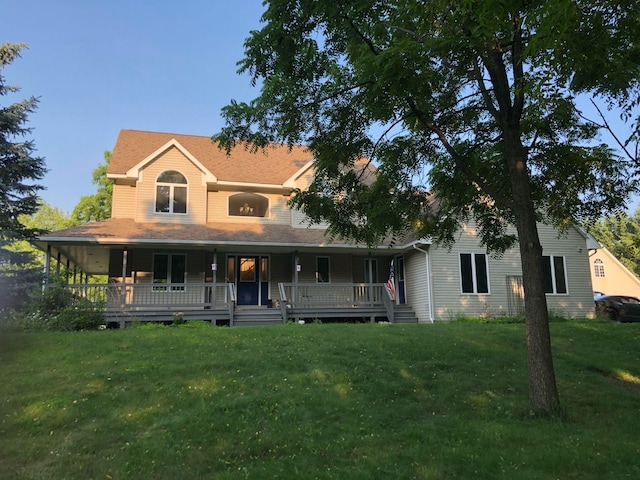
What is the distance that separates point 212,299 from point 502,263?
37.2 feet

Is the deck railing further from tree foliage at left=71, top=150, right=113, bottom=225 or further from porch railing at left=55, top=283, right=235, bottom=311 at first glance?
tree foliage at left=71, top=150, right=113, bottom=225

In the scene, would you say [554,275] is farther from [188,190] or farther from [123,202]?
[123,202]

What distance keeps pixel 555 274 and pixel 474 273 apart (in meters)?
3.60

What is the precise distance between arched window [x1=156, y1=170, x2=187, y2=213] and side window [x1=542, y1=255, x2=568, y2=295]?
47.9 ft

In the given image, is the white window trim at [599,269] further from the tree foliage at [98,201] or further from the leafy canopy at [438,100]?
the tree foliage at [98,201]

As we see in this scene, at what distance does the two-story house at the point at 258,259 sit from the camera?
1714 centimetres

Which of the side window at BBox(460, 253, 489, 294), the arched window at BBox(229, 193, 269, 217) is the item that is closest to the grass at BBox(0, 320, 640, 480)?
the side window at BBox(460, 253, 489, 294)

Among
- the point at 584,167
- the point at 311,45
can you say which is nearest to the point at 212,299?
the point at 311,45

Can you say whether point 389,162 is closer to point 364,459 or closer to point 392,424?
point 392,424

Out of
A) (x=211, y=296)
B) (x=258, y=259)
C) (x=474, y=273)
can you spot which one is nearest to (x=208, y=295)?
(x=211, y=296)

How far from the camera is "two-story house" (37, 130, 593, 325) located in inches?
675

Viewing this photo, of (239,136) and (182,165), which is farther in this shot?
(182,165)

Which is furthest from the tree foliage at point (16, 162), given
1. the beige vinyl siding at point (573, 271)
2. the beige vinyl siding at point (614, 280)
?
the beige vinyl siding at point (614, 280)

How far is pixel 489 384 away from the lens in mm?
7742
